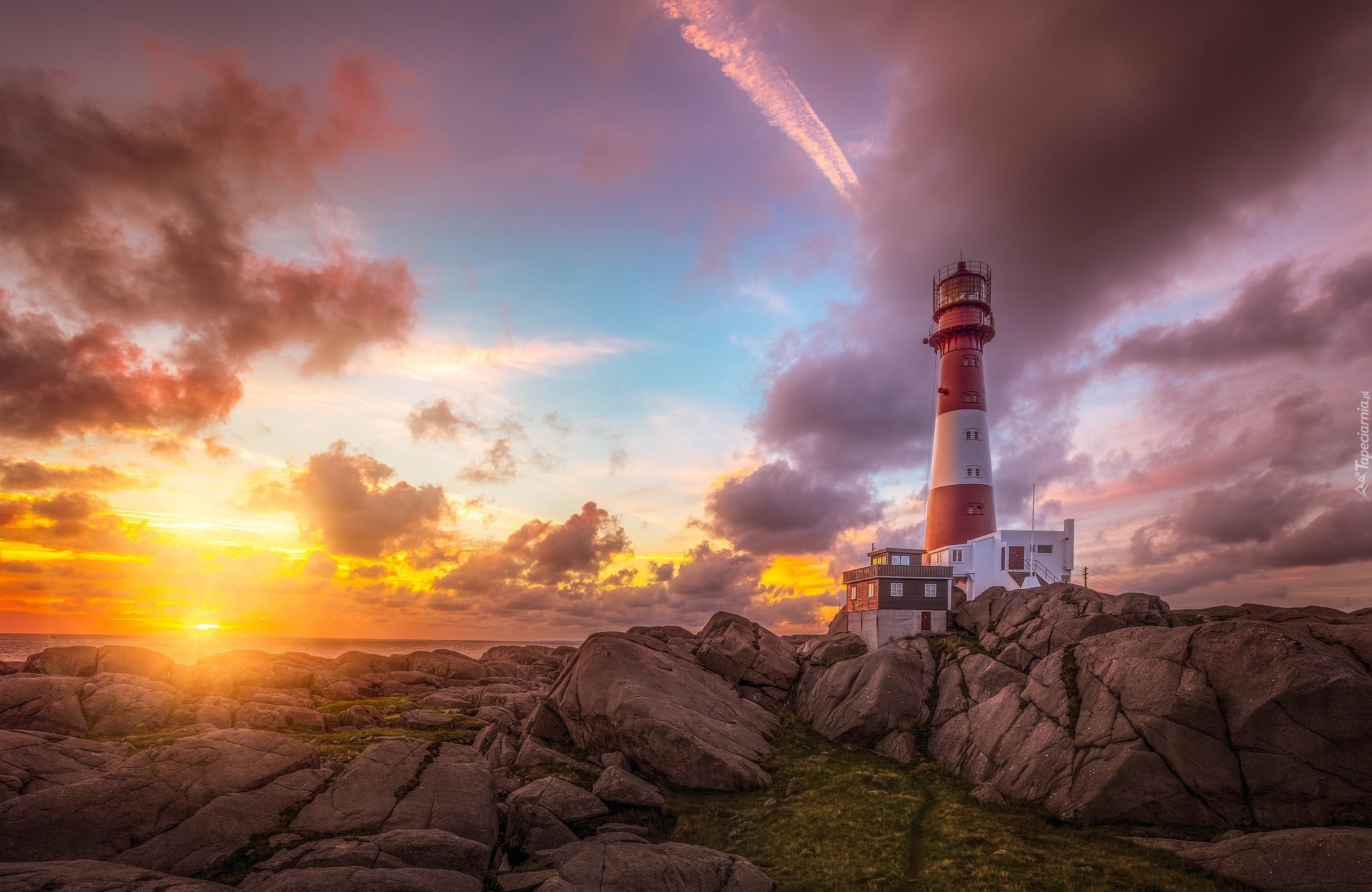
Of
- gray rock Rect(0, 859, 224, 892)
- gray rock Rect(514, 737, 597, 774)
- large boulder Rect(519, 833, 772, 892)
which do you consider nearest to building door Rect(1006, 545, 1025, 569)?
gray rock Rect(514, 737, 597, 774)

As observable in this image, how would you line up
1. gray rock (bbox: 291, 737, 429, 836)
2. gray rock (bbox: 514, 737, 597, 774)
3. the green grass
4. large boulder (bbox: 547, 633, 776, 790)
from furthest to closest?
gray rock (bbox: 514, 737, 597, 774)
large boulder (bbox: 547, 633, 776, 790)
gray rock (bbox: 291, 737, 429, 836)
the green grass

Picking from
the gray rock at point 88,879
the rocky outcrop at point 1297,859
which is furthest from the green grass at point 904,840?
the gray rock at point 88,879

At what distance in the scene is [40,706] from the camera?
112 ft

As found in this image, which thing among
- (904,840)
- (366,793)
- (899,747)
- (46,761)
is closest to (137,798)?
(366,793)

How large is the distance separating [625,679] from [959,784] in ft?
55.1

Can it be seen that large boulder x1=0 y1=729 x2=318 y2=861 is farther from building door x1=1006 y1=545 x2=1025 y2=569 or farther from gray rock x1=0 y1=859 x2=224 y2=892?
building door x1=1006 y1=545 x2=1025 y2=569

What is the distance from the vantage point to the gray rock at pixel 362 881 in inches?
583

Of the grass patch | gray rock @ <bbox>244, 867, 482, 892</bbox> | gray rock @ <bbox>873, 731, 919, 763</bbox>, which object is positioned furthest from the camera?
the grass patch

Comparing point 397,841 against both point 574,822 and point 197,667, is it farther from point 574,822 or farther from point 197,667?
point 197,667

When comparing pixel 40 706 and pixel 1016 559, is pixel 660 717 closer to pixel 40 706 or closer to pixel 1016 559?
pixel 40 706

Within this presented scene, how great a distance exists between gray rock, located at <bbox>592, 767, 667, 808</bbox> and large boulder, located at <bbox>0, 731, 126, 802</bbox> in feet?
56.8

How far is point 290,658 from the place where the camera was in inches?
2421

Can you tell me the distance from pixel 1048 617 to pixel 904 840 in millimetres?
23216

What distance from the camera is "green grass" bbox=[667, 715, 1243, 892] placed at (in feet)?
62.1
